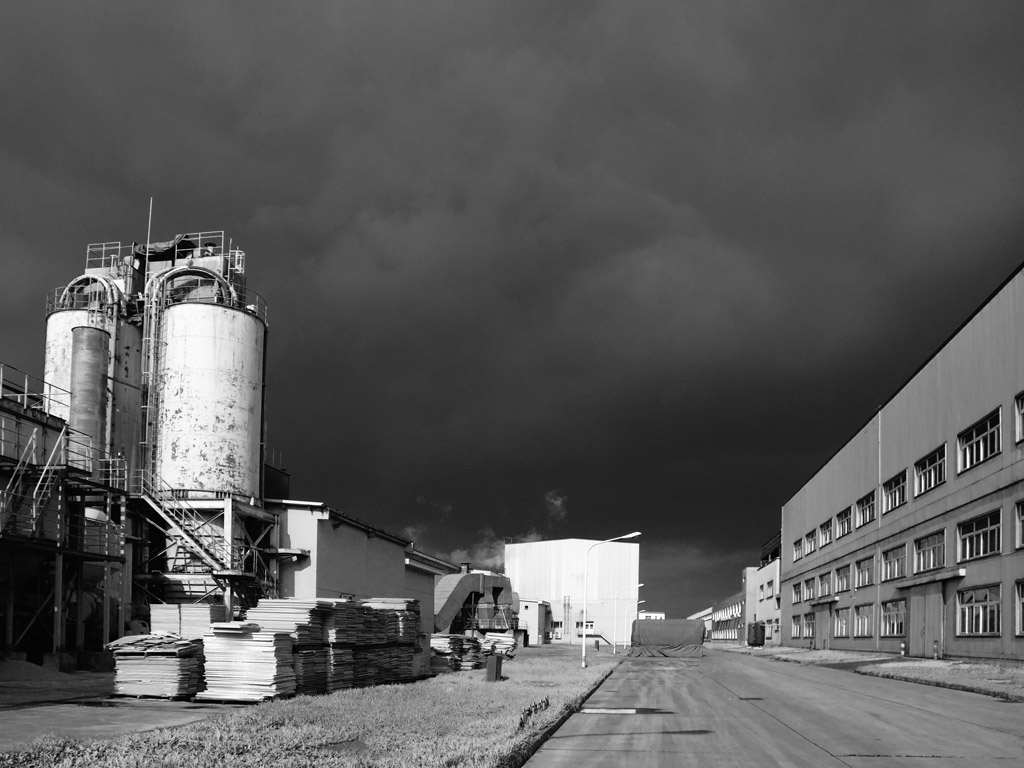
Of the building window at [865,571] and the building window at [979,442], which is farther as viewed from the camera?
the building window at [865,571]

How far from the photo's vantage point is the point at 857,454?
65.6m

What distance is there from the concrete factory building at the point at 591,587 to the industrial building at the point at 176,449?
64266 millimetres

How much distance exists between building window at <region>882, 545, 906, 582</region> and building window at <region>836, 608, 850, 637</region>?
9.62 m

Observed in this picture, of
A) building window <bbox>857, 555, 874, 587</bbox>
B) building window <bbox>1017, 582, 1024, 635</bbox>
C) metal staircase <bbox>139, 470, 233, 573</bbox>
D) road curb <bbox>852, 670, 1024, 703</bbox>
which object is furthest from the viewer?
building window <bbox>857, 555, 874, 587</bbox>

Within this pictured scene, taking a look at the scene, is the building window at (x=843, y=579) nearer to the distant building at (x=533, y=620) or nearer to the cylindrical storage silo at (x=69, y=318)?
the distant building at (x=533, y=620)

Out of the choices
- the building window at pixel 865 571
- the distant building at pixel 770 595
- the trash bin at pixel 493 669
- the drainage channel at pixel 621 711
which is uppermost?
the building window at pixel 865 571

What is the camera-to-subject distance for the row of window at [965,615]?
37.9m

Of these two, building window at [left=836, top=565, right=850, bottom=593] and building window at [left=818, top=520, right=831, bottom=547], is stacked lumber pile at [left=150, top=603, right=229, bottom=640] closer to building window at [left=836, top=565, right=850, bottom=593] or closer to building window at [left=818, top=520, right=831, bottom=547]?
building window at [left=836, top=565, right=850, bottom=593]

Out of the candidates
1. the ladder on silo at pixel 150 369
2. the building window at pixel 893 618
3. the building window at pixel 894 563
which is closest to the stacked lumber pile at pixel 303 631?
the ladder on silo at pixel 150 369

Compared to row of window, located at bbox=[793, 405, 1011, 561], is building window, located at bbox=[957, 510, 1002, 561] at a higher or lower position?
lower

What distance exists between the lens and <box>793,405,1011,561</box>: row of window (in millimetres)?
39750

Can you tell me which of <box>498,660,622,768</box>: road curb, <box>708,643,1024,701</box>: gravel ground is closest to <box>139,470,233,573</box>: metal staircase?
<box>498,660,622,768</box>: road curb

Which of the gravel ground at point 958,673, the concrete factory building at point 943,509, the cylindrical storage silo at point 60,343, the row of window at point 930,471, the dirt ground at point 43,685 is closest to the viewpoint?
the dirt ground at point 43,685

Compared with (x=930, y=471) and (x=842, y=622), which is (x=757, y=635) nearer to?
(x=842, y=622)
